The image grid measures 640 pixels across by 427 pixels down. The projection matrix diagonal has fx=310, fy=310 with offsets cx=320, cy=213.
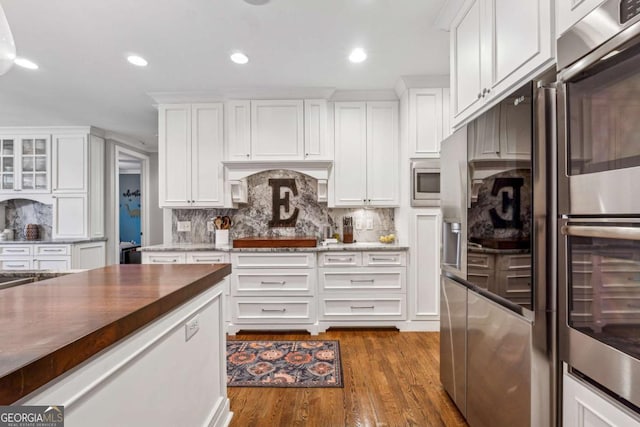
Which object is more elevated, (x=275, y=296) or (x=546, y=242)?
(x=546, y=242)

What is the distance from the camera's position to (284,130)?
356 centimetres

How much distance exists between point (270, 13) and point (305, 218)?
230cm

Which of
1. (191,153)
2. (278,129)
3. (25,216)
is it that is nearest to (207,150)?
(191,153)

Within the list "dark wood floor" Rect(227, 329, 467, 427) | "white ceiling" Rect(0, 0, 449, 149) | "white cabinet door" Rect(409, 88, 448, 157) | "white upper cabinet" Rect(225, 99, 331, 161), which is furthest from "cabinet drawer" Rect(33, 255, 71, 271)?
"white cabinet door" Rect(409, 88, 448, 157)

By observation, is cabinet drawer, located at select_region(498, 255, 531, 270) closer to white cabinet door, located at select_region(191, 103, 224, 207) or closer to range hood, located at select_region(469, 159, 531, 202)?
range hood, located at select_region(469, 159, 531, 202)

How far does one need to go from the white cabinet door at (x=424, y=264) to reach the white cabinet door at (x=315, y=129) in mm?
1267

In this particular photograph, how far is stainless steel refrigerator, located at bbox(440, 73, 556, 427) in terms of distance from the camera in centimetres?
114

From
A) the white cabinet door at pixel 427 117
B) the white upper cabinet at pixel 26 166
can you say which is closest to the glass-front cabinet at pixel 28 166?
the white upper cabinet at pixel 26 166

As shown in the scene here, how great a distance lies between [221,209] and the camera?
13.2 feet

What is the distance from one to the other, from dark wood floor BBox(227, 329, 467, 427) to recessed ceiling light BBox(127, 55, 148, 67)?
9.51 ft

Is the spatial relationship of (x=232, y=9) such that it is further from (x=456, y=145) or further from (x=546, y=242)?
(x=546, y=242)

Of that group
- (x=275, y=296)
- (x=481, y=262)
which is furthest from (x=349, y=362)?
(x=481, y=262)

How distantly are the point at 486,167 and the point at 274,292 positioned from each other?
96.9 inches

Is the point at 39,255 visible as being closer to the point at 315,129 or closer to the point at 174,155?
the point at 174,155
